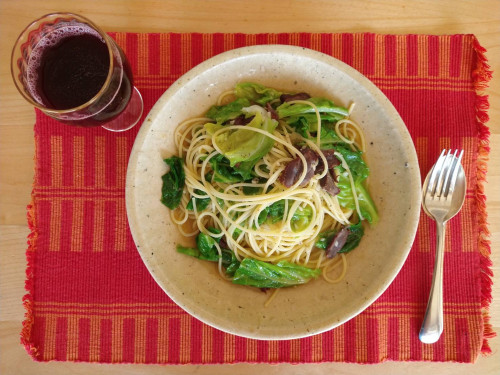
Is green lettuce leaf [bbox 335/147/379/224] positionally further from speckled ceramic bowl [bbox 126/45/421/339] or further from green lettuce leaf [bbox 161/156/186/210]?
green lettuce leaf [bbox 161/156/186/210]

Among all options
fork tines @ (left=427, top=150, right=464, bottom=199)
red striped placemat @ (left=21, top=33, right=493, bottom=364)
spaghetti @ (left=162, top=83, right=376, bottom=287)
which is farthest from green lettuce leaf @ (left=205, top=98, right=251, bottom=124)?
fork tines @ (left=427, top=150, right=464, bottom=199)

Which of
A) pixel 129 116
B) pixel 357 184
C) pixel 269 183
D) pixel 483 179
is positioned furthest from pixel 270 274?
pixel 483 179

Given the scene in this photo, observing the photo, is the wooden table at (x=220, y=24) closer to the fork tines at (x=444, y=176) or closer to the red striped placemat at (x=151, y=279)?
the red striped placemat at (x=151, y=279)

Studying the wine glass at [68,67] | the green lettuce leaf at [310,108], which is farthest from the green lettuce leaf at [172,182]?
the green lettuce leaf at [310,108]

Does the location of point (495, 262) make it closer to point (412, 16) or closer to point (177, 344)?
point (412, 16)

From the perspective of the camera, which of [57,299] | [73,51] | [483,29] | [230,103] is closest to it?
[73,51]

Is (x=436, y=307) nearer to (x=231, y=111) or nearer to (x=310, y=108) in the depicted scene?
(x=310, y=108)

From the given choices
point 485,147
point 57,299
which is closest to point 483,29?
point 485,147
